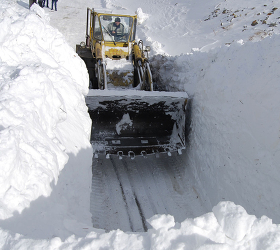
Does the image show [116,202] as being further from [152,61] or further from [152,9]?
[152,9]

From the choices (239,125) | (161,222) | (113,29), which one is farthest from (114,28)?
(161,222)

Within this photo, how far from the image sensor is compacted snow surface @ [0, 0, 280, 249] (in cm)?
192

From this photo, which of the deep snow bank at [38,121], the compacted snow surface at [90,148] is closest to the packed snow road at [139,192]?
the compacted snow surface at [90,148]

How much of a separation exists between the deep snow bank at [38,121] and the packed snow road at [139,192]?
960mm

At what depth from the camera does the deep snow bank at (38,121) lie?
234 cm

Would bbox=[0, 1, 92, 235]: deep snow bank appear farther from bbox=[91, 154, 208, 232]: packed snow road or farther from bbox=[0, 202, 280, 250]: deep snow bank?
bbox=[91, 154, 208, 232]: packed snow road

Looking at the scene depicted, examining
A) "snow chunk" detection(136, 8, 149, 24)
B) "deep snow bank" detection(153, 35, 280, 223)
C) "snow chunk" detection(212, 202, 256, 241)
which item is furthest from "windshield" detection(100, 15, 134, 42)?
"snow chunk" detection(136, 8, 149, 24)

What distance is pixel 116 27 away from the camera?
6.77 metres

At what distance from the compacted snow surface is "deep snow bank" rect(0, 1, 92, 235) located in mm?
13

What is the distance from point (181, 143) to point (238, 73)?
1785 millimetres

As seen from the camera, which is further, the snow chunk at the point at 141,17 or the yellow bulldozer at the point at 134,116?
the snow chunk at the point at 141,17

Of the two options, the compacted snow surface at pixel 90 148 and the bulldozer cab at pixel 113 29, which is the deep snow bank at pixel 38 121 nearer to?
the compacted snow surface at pixel 90 148

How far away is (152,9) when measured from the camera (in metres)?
15.4

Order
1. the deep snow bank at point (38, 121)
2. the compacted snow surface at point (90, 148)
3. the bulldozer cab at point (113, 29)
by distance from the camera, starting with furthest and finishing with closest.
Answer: the bulldozer cab at point (113, 29), the deep snow bank at point (38, 121), the compacted snow surface at point (90, 148)
